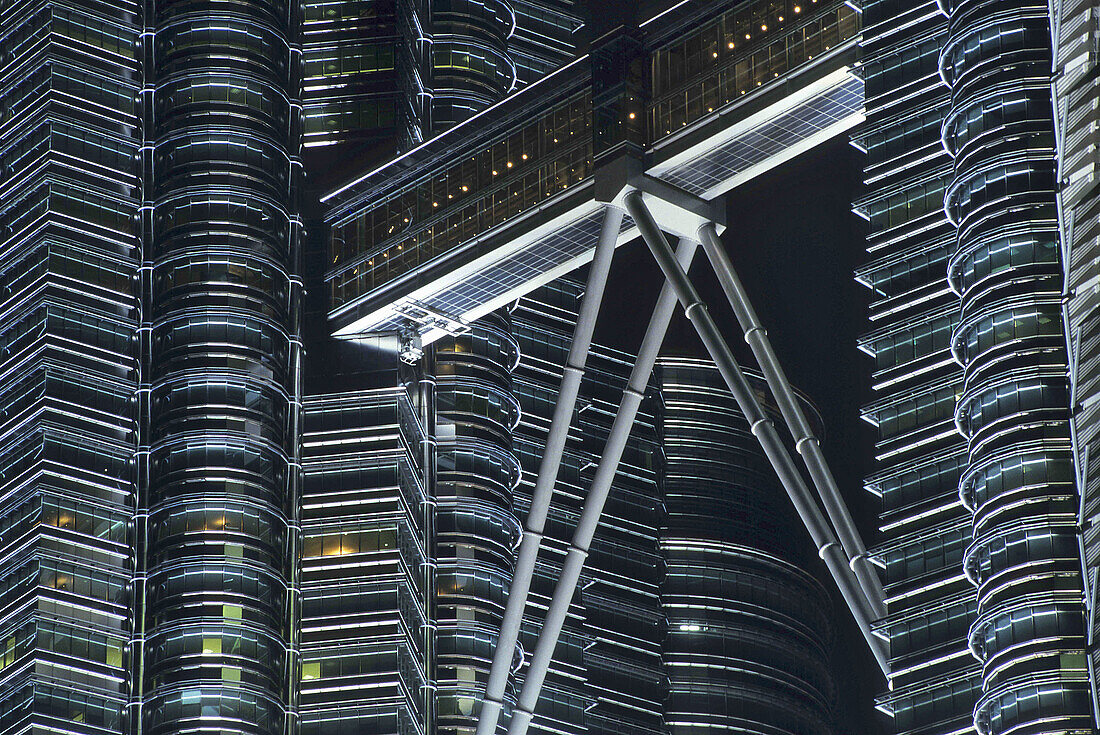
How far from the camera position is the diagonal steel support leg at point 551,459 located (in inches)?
3472

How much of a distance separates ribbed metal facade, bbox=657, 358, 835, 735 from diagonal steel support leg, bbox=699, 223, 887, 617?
64.1m

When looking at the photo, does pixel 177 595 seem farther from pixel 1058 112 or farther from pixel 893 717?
pixel 1058 112

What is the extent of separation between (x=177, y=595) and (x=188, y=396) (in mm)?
9965

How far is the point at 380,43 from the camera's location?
4801 inches

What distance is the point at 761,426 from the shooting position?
8462cm

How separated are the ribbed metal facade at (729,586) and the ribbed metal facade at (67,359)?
2261 inches

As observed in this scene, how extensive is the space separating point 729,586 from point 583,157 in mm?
68889

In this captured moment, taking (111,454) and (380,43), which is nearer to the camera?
(111,454)

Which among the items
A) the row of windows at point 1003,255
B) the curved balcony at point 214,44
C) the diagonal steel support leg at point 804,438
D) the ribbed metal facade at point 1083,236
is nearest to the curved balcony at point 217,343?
the curved balcony at point 214,44

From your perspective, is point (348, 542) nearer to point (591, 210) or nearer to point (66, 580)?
point (66, 580)

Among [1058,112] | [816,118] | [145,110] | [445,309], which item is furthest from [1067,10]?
[145,110]

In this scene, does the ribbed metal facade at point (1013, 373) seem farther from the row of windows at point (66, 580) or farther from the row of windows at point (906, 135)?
the row of windows at point (66, 580)

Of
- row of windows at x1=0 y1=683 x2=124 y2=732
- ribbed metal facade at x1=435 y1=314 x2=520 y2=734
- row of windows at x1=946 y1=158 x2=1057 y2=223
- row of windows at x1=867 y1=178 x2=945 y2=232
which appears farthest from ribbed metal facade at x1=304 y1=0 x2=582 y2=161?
row of windows at x1=946 y1=158 x2=1057 y2=223

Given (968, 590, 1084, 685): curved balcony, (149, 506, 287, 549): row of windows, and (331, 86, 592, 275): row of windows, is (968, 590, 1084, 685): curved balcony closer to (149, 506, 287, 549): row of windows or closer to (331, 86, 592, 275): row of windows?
(331, 86, 592, 275): row of windows
